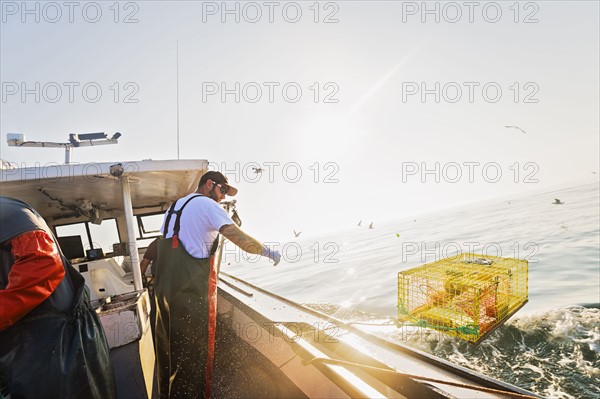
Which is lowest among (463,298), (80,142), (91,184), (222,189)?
(463,298)

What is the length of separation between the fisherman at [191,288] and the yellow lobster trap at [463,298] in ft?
13.5

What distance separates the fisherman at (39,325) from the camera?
1340mm

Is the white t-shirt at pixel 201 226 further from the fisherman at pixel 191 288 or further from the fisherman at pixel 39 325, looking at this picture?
the fisherman at pixel 39 325

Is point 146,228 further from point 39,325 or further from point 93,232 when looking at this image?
point 39,325

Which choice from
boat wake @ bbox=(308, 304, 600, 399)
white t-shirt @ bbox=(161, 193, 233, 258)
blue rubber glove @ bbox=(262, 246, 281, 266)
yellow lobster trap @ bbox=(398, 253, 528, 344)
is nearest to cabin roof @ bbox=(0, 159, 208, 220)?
white t-shirt @ bbox=(161, 193, 233, 258)

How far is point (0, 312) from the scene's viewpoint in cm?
129

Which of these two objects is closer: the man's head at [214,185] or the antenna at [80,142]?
the man's head at [214,185]

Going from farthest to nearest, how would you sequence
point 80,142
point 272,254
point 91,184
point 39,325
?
point 80,142, point 91,184, point 272,254, point 39,325

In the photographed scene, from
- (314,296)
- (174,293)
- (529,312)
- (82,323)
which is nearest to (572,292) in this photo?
(529,312)

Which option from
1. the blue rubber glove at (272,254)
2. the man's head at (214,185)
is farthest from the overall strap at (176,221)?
the blue rubber glove at (272,254)

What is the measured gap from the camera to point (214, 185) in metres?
2.44

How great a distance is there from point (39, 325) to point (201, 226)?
985 millimetres

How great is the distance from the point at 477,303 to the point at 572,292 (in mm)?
5541

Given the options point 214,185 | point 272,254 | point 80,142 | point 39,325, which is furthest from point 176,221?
point 80,142
